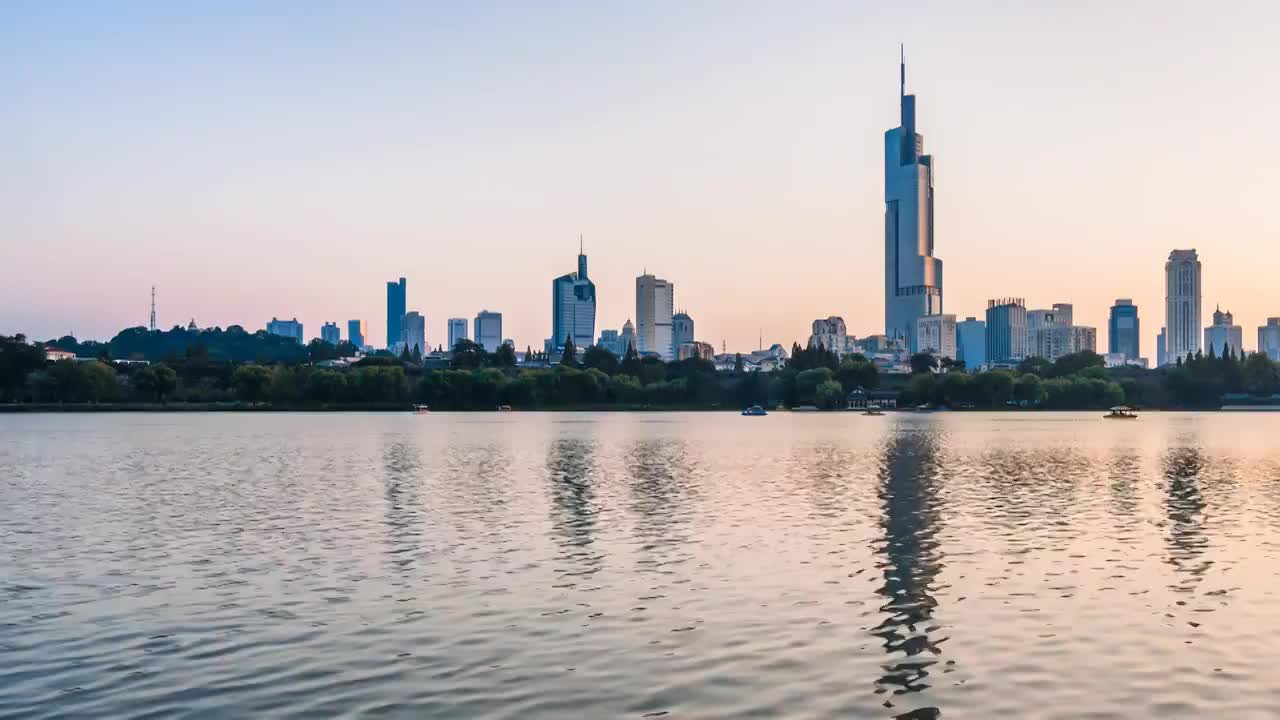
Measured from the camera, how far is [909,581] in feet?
113

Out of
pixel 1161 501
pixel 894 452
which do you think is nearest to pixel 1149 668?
pixel 1161 501

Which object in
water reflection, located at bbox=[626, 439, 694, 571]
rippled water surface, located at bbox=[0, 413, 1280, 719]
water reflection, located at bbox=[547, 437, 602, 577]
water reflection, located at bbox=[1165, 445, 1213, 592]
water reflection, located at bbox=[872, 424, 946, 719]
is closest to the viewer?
rippled water surface, located at bbox=[0, 413, 1280, 719]

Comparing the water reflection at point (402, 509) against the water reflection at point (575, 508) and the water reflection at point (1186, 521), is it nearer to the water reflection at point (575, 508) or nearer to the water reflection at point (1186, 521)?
the water reflection at point (575, 508)

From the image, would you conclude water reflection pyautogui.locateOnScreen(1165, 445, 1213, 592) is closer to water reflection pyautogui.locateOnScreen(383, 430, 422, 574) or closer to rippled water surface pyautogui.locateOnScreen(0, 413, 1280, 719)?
rippled water surface pyautogui.locateOnScreen(0, 413, 1280, 719)

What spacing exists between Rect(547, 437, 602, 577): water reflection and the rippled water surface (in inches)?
12.1

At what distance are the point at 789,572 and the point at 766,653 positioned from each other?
36.1 ft

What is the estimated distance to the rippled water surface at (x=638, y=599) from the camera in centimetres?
2178

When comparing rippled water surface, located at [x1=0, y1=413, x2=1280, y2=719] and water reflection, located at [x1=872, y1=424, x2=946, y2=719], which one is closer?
rippled water surface, located at [x1=0, y1=413, x2=1280, y2=719]

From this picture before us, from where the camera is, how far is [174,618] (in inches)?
1125

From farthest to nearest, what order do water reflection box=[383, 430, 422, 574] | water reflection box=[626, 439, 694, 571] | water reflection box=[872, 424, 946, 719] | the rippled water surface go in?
water reflection box=[626, 439, 694, 571] → water reflection box=[383, 430, 422, 574] → water reflection box=[872, 424, 946, 719] → the rippled water surface

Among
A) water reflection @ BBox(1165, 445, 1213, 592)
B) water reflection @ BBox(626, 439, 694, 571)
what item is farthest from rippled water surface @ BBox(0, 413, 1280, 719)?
water reflection @ BBox(626, 439, 694, 571)

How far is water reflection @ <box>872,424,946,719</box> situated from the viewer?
23562 millimetres

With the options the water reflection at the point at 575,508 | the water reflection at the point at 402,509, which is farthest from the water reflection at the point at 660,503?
the water reflection at the point at 402,509

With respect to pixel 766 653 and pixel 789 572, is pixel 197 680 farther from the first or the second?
pixel 789 572
